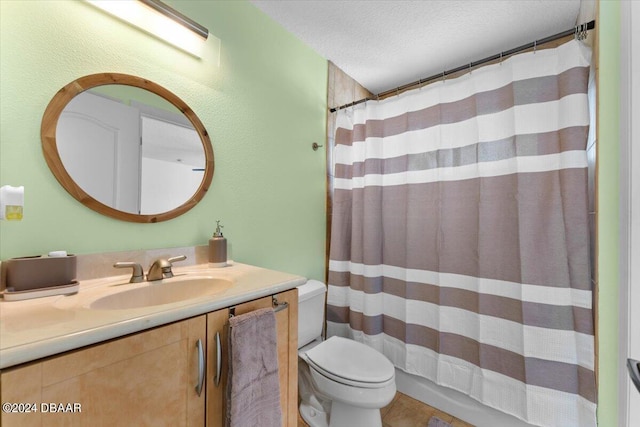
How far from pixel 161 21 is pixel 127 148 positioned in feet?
1.89

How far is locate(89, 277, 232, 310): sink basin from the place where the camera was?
84cm

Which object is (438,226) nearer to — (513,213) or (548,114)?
(513,213)

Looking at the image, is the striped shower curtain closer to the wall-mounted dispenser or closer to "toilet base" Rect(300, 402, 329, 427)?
"toilet base" Rect(300, 402, 329, 427)

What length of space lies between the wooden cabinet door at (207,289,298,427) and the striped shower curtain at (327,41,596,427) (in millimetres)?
882

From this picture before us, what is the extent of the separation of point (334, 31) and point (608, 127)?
1504 mm

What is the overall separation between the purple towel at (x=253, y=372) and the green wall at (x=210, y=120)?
58 cm

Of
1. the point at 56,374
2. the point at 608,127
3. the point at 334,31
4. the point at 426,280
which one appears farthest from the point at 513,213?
the point at 56,374

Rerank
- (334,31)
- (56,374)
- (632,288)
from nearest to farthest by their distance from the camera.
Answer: (56,374) < (632,288) < (334,31)

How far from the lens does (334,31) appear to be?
165 cm

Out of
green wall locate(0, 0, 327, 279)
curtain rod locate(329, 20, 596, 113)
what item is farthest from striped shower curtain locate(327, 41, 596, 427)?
green wall locate(0, 0, 327, 279)

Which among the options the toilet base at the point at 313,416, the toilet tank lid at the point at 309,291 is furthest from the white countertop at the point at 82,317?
the toilet base at the point at 313,416

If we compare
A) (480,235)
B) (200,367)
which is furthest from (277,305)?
(480,235)

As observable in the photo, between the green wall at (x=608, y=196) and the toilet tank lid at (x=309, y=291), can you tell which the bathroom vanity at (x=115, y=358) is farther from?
the green wall at (x=608, y=196)

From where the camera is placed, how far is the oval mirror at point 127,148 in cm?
91
